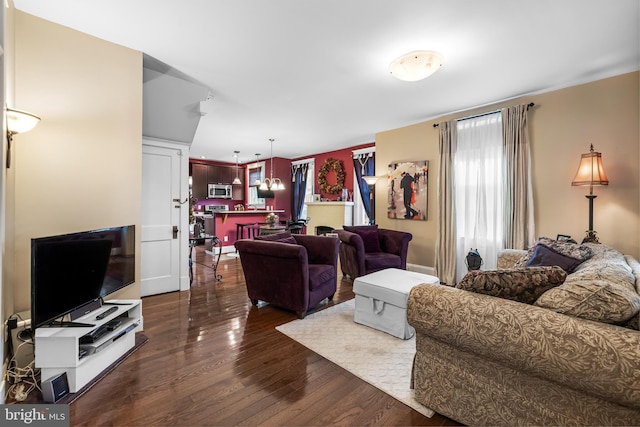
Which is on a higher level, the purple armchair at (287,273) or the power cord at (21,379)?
the purple armchair at (287,273)

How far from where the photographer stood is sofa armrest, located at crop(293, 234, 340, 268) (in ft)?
11.4

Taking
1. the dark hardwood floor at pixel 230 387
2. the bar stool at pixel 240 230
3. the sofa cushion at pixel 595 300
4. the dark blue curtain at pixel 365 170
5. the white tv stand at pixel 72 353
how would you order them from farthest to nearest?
1. the bar stool at pixel 240 230
2. the dark blue curtain at pixel 365 170
3. the white tv stand at pixel 72 353
4. the dark hardwood floor at pixel 230 387
5. the sofa cushion at pixel 595 300

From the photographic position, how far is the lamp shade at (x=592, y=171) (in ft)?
9.32

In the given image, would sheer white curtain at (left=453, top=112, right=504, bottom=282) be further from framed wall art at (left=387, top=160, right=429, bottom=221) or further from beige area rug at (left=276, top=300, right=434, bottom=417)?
beige area rug at (left=276, top=300, right=434, bottom=417)

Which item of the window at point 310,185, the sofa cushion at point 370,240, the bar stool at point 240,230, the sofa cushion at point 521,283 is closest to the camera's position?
the sofa cushion at point 521,283

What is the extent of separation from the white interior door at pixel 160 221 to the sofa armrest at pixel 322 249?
1788mm

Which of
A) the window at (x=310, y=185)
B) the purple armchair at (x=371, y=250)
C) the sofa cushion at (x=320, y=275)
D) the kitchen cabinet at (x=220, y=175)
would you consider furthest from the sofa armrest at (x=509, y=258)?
the kitchen cabinet at (x=220, y=175)

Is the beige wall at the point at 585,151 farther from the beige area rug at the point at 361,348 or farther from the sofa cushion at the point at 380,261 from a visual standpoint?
the beige area rug at the point at 361,348

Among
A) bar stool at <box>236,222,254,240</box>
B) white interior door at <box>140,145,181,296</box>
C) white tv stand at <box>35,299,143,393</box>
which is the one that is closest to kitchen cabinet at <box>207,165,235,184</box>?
bar stool at <box>236,222,254,240</box>

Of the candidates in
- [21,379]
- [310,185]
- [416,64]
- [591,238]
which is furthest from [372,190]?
[21,379]

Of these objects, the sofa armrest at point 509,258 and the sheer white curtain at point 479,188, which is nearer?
the sofa armrest at point 509,258

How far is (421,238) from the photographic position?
4824 millimetres

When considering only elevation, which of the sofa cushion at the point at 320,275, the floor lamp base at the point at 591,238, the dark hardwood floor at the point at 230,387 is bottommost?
the dark hardwood floor at the point at 230,387

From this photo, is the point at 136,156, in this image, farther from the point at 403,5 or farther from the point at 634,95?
the point at 634,95
